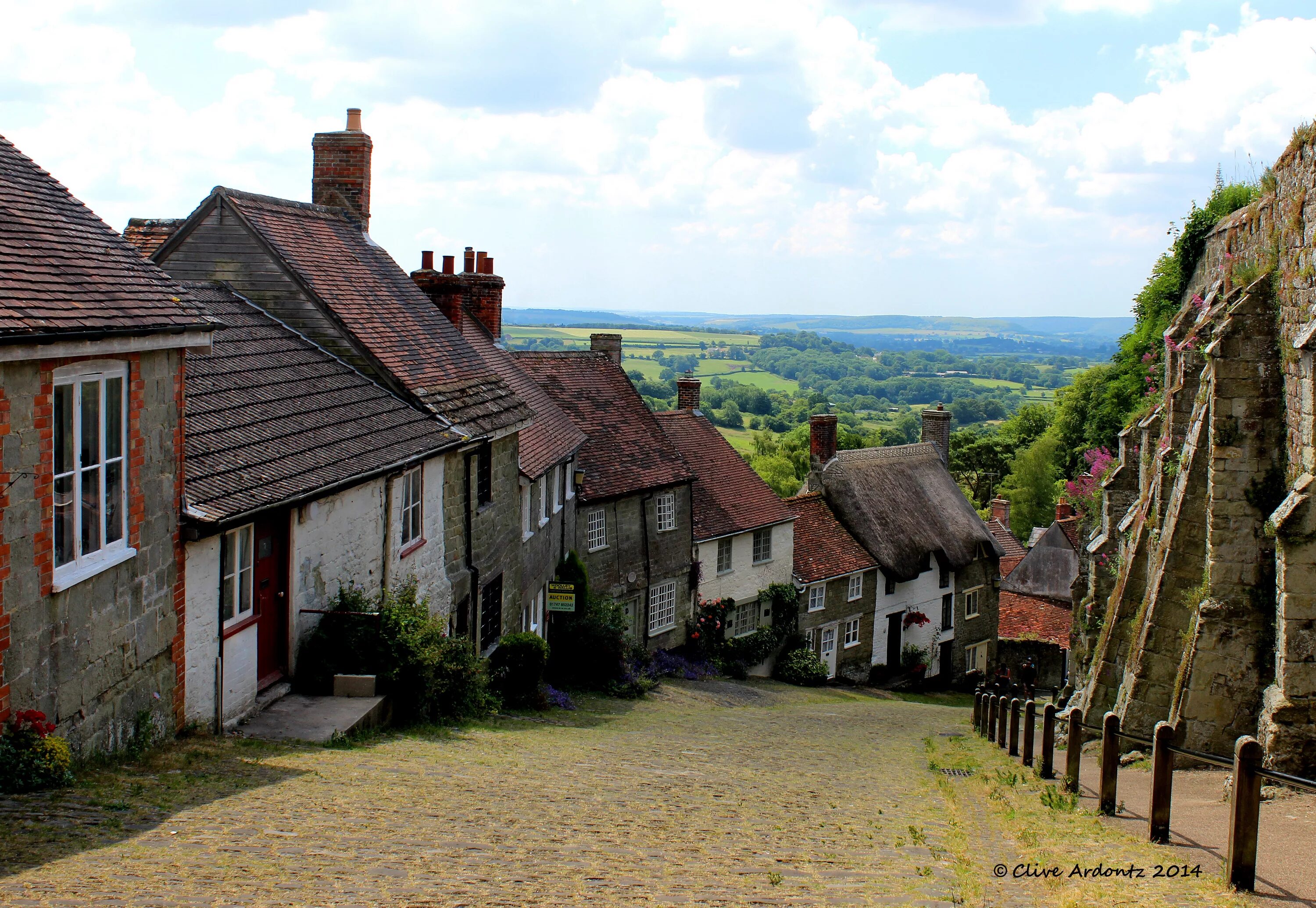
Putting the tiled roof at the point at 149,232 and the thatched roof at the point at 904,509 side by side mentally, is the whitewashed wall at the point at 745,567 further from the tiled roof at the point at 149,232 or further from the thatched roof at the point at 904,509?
the tiled roof at the point at 149,232

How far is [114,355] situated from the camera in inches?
357

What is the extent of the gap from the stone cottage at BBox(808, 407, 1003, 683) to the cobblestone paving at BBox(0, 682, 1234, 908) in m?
24.6

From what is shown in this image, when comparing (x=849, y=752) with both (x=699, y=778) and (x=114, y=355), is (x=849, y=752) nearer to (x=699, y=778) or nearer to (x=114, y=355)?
(x=699, y=778)

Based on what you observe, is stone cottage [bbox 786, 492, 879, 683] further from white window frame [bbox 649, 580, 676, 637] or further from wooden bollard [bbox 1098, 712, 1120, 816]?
wooden bollard [bbox 1098, 712, 1120, 816]

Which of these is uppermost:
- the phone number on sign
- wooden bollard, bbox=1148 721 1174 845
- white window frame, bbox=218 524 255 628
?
white window frame, bbox=218 524 255 628

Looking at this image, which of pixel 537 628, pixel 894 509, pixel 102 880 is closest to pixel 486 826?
pixel 102 880

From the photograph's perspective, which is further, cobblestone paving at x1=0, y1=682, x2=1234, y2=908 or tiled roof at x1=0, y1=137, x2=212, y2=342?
tiled roof at x1=0, y1=137, x2=212, y2=342

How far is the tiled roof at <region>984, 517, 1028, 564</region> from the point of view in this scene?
48.3m

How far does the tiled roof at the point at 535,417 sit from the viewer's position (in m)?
22.0

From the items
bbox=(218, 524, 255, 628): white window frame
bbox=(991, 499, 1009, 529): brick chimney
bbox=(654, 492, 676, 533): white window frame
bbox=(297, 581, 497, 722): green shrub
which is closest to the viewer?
bbox=(218, 524, 255, 628): white window frame

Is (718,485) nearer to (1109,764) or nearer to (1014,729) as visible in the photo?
(1014,729)

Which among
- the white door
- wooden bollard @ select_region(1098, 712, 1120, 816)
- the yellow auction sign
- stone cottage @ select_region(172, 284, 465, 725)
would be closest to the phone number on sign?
wooden bollard @ select_region(1098, 712, 1120, 816)

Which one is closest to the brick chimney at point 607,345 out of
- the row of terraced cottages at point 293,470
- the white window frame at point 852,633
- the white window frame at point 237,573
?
the row of terraced cottages at point 293,470

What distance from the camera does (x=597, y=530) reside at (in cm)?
2725
